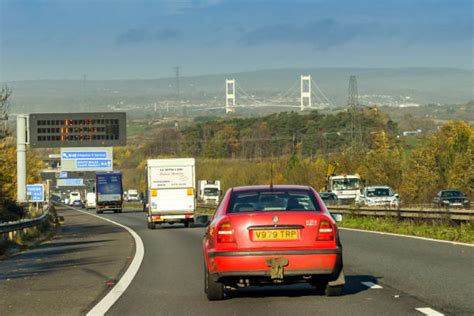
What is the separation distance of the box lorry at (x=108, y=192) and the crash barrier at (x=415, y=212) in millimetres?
46264

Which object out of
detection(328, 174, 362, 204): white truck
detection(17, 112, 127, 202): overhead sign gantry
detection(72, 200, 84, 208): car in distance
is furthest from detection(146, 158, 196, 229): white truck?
detection(72, 200, 84, 208): car in distance

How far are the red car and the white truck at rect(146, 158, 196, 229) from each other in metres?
30.9

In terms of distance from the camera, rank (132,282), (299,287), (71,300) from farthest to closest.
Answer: (132,282)
(299,287)
(71,300)

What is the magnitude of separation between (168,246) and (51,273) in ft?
30.4

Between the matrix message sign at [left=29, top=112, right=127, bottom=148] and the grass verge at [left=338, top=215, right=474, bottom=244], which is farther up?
the matrix message sign at [left=29, top=112, right=127, bottom=148]

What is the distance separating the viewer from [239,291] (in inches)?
567

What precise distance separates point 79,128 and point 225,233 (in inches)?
2650

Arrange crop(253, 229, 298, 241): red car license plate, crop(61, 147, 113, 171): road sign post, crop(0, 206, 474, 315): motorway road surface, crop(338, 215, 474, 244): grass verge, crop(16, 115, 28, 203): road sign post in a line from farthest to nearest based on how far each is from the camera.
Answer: crop(61, 147, 113, 171): road sign post, crop(16, 115, 28, 203): road sign post, crop(338, 215, 474, 244): grass verge, crop(253, 229, 298, 241): red car license plate, crop(0, 206, 474, 315): motorway road surface

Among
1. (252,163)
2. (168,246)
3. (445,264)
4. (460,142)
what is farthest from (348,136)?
(445,264)

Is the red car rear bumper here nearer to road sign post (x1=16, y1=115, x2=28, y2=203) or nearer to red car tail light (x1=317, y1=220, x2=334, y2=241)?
red car tail light (x1=317, y1=220, x2=334, y2=241)

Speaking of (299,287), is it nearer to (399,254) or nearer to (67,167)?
(399,254)

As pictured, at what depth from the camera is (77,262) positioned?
70.3ft

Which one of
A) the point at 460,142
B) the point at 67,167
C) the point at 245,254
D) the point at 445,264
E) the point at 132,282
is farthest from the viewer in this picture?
the point at 460,142

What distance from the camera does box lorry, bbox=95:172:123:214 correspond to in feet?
287
